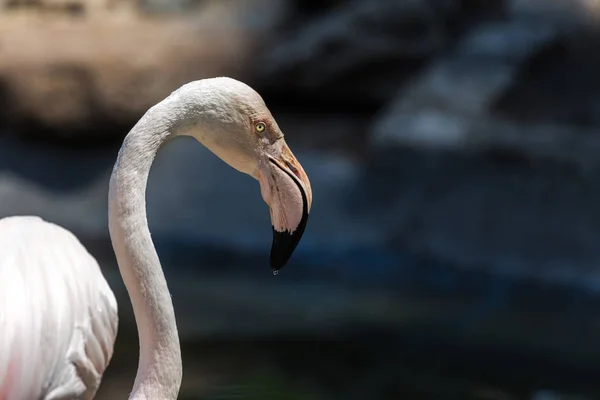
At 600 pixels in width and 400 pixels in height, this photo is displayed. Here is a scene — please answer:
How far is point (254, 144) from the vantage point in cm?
182

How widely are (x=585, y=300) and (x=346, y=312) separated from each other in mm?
1060

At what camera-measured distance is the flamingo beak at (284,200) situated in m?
1.79

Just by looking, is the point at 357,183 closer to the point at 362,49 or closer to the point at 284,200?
the point at 362,49

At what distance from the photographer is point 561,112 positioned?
5.63 meters

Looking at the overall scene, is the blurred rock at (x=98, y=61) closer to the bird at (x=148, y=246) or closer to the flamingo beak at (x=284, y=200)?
the bird at (x=148, y=246)

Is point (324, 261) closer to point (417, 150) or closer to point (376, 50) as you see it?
point (417, 150)

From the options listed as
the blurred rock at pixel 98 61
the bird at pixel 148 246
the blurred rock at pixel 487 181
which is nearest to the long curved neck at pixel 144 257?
the bird at pixel 148 246

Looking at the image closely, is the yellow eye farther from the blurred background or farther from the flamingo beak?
the blurred background

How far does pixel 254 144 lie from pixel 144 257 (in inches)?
10.8

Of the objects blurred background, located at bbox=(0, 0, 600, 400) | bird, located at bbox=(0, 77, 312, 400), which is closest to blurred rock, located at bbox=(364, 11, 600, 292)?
blurred background, located at bbox=(0, 0, 600, 400)

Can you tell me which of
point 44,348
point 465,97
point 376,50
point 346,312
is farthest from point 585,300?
point 44,348

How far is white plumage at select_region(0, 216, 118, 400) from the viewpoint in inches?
78.8

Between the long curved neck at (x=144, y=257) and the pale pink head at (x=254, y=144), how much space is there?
2.6 inches

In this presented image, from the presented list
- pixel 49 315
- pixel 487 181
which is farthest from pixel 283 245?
pixel 487 181
